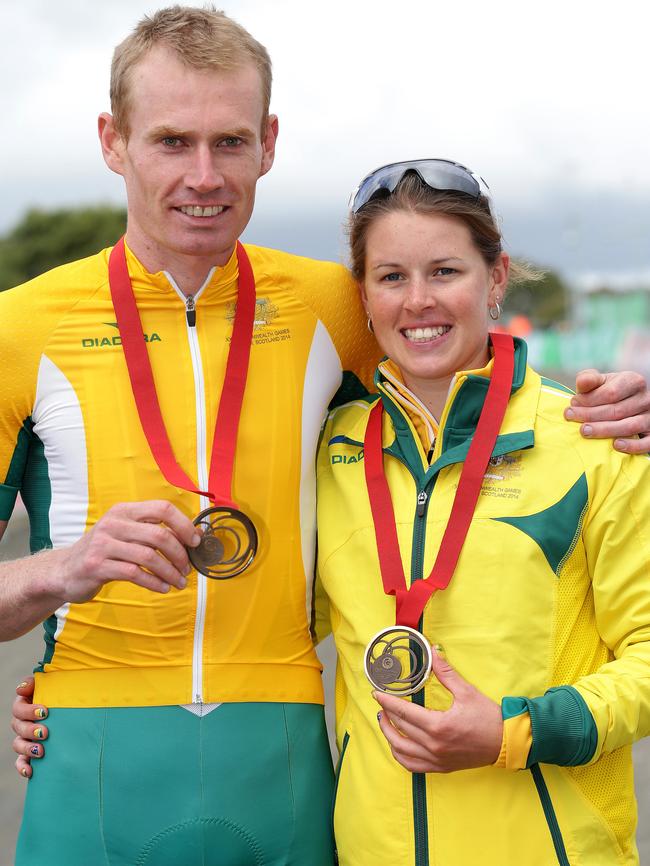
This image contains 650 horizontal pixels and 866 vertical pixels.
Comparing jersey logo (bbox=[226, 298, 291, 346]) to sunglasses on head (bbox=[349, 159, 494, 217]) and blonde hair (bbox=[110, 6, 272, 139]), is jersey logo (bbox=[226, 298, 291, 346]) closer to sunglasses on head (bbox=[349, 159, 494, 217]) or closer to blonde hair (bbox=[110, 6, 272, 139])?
sunglasses on head (bbox=[349, 159, 494, 217])

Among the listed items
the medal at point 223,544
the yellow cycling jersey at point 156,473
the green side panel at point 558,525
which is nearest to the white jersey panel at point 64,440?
the yellow cycling jersey at point 156,473

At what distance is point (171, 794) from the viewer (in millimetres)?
2762

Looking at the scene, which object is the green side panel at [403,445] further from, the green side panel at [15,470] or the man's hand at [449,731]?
the green side panel at [15,470]

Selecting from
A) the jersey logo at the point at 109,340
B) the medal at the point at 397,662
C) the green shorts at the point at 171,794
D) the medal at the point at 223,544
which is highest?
the jersey logo at the point at 109,340

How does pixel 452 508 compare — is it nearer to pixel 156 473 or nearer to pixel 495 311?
pixel 495 311

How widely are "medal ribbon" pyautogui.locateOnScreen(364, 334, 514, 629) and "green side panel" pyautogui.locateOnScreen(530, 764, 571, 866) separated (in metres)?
0.47

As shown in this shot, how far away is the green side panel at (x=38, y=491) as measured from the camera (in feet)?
9.69

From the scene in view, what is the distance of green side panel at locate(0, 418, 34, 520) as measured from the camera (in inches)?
115

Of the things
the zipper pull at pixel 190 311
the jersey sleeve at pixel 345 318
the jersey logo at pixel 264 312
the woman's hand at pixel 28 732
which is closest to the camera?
the woman's hand at pixel 28 732

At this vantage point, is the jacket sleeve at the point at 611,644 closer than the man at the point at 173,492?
Yes

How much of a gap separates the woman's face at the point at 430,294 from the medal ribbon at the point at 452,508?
12cm

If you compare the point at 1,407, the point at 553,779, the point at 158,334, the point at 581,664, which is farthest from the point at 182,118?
the point at 553,779

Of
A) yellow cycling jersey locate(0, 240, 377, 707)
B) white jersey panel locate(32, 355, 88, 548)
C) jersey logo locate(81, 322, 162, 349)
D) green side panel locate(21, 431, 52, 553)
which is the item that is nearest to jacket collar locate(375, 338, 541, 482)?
yellow cycling jersey locate(0, 240, 377, 707)

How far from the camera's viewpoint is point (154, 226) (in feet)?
9.52
